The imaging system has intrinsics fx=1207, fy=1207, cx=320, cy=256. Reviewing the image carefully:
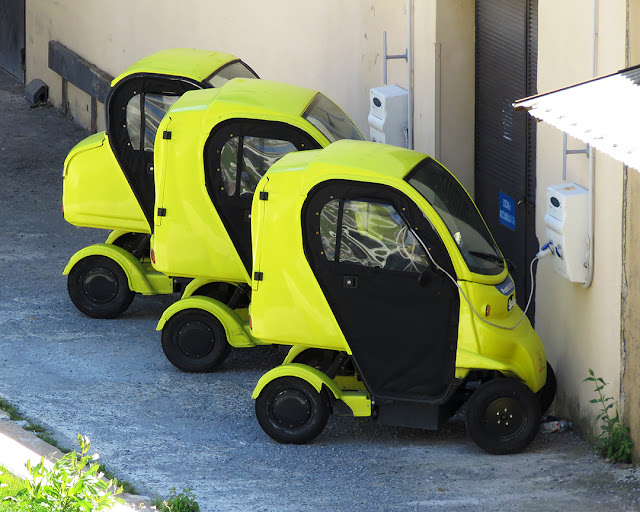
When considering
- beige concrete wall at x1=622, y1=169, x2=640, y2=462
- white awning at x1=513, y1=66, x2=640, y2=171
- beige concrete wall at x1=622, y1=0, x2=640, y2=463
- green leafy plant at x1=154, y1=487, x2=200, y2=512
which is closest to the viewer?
white awning at x1=513, y1=66, x2=640, y2=171

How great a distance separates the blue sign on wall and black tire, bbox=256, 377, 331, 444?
2307mm

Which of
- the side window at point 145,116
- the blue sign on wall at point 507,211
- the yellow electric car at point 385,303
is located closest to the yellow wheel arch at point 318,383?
the yellow electric car at point 385,303

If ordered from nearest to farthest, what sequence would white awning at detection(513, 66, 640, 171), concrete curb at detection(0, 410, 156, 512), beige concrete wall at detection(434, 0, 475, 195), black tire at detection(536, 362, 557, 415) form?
white awning at detection(513, 66, 640, 171)
concrete curb at detection(0, 410, 156, 512)
black tire at detection(536, 362, 557, 415)
beige concrete wall at detection(434, 0, 475, 195)

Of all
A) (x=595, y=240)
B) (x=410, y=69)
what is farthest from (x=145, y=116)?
(x=595, y=240)

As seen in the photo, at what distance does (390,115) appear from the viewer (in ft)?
31.7

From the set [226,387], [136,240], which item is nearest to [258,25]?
[136,240]

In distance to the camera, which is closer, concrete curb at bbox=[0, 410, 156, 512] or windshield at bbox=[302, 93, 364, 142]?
concrete curb at bbox=[0, 410, 156, 512]

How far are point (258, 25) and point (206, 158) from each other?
14.2 ft

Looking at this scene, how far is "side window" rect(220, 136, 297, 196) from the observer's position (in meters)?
8.45

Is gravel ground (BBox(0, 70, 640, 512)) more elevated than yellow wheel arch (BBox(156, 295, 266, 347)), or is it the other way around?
yellow wheel arch (BBox(156, 295, 266, 347))

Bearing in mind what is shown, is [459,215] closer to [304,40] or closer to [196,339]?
[196,339]

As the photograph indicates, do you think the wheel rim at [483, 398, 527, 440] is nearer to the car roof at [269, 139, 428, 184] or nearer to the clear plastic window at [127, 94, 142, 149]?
the car roof at [269, 139, 428, 184]

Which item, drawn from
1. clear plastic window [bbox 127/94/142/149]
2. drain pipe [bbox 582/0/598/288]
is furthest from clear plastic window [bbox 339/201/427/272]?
clear plastic window [bbox 127/94/142/149]

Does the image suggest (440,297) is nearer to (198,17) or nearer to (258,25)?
(258,25)
